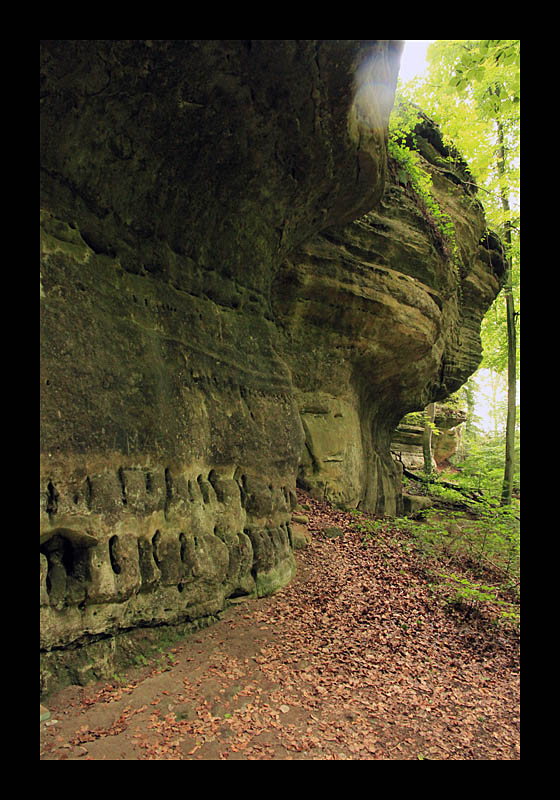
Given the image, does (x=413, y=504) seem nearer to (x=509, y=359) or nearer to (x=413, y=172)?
(x=509, y=359)

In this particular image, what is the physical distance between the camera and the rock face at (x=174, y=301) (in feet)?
15.1

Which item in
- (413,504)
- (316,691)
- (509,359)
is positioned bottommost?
(413,504)

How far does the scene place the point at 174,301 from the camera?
6.33 m

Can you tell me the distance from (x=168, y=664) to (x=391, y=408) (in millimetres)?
11884

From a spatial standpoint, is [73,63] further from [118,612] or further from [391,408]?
[391,408]

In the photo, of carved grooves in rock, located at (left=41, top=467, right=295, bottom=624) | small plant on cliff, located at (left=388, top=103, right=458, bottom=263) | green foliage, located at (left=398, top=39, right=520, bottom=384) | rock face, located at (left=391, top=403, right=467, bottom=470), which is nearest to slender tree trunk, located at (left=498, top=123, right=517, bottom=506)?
green foliage, located at (left=398, top=39, right=520, bottom=384)

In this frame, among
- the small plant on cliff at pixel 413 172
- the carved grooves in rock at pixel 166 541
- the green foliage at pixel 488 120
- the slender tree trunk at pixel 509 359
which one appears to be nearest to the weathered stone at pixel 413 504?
the slender tree trunk at pixel 509 359

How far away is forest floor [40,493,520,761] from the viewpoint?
12.8 feet

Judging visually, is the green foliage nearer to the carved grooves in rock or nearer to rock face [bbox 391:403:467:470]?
the carved grooves in rock

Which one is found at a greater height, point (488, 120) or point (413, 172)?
point (413, 172)

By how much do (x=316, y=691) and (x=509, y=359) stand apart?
1556 centimetres

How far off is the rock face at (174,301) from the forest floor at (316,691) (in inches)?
16.8

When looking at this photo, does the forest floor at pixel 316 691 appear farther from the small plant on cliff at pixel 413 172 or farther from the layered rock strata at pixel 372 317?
the small plant on cliff at pixel 413 172

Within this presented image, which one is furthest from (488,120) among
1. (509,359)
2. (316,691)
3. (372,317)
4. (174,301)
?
(509,359)
